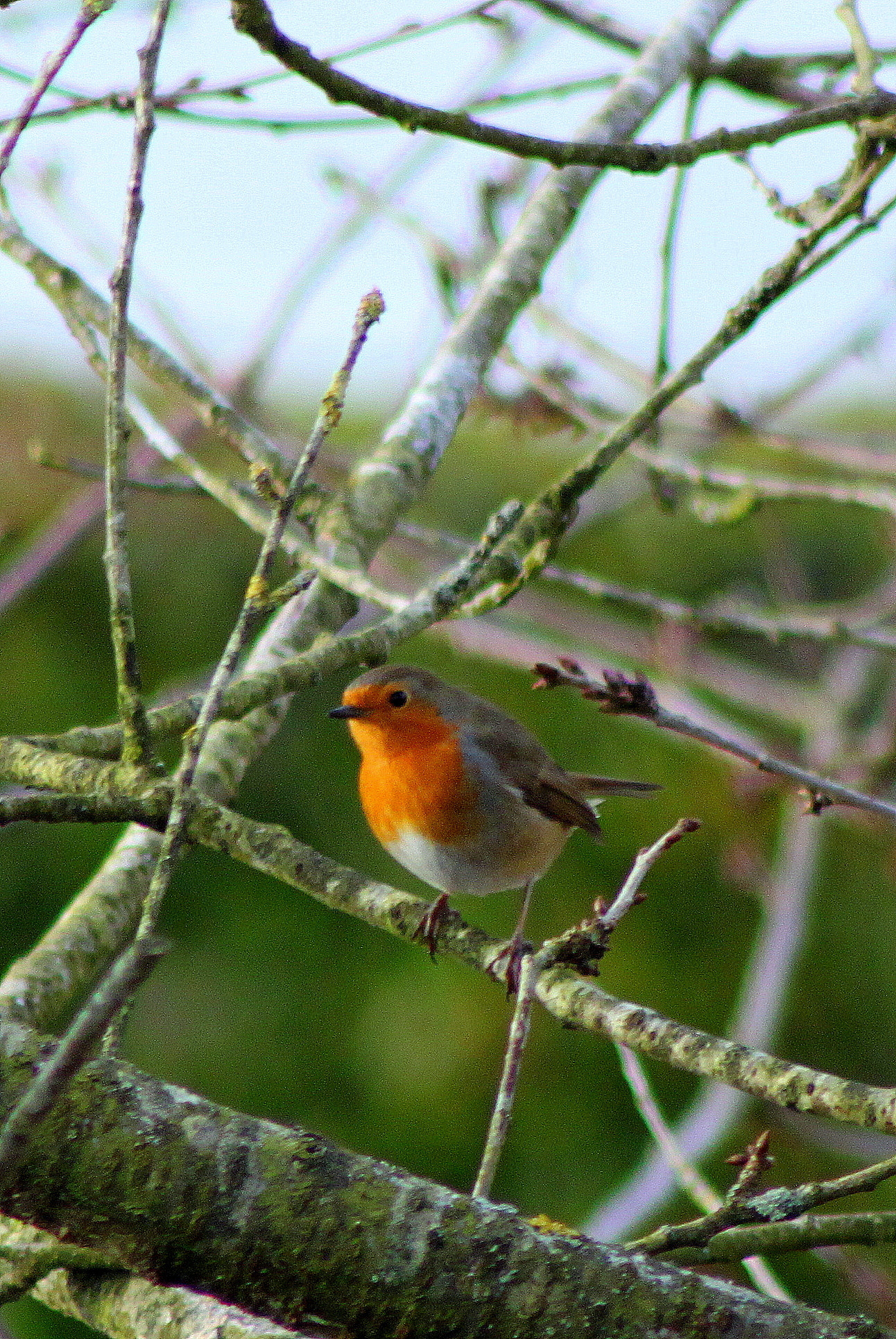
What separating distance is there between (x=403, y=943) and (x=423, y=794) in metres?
1.95

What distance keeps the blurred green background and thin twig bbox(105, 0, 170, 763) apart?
3132 mm

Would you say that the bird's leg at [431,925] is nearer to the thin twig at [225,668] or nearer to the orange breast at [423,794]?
the thin twig at [225,668]

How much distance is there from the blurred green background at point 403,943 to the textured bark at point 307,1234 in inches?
130

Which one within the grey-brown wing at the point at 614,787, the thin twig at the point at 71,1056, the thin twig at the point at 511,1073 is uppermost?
the grey-brown wing at the point at 614,787

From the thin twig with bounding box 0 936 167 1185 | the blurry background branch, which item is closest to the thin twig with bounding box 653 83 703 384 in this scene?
the blurry background branch

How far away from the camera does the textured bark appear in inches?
49.0

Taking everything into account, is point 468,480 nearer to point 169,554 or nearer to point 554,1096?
point 169,554

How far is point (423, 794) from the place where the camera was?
11.1 feet

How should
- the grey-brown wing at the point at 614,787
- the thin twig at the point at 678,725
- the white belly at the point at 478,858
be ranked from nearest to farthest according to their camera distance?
the thin twig at the point at 678,725, the white belly at the point at 478,858, the grey-brown wing at the point at 614,787

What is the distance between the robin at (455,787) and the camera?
Result: 3.36 metres

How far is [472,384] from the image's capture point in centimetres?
312

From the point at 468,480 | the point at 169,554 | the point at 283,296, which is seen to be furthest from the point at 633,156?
the point at 468,480

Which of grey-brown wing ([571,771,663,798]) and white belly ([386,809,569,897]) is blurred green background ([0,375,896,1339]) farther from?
white belly ([386,809,569,897])

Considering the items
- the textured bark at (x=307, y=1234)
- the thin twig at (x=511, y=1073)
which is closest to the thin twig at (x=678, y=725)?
the thin twig at (x=511, y=1073)
